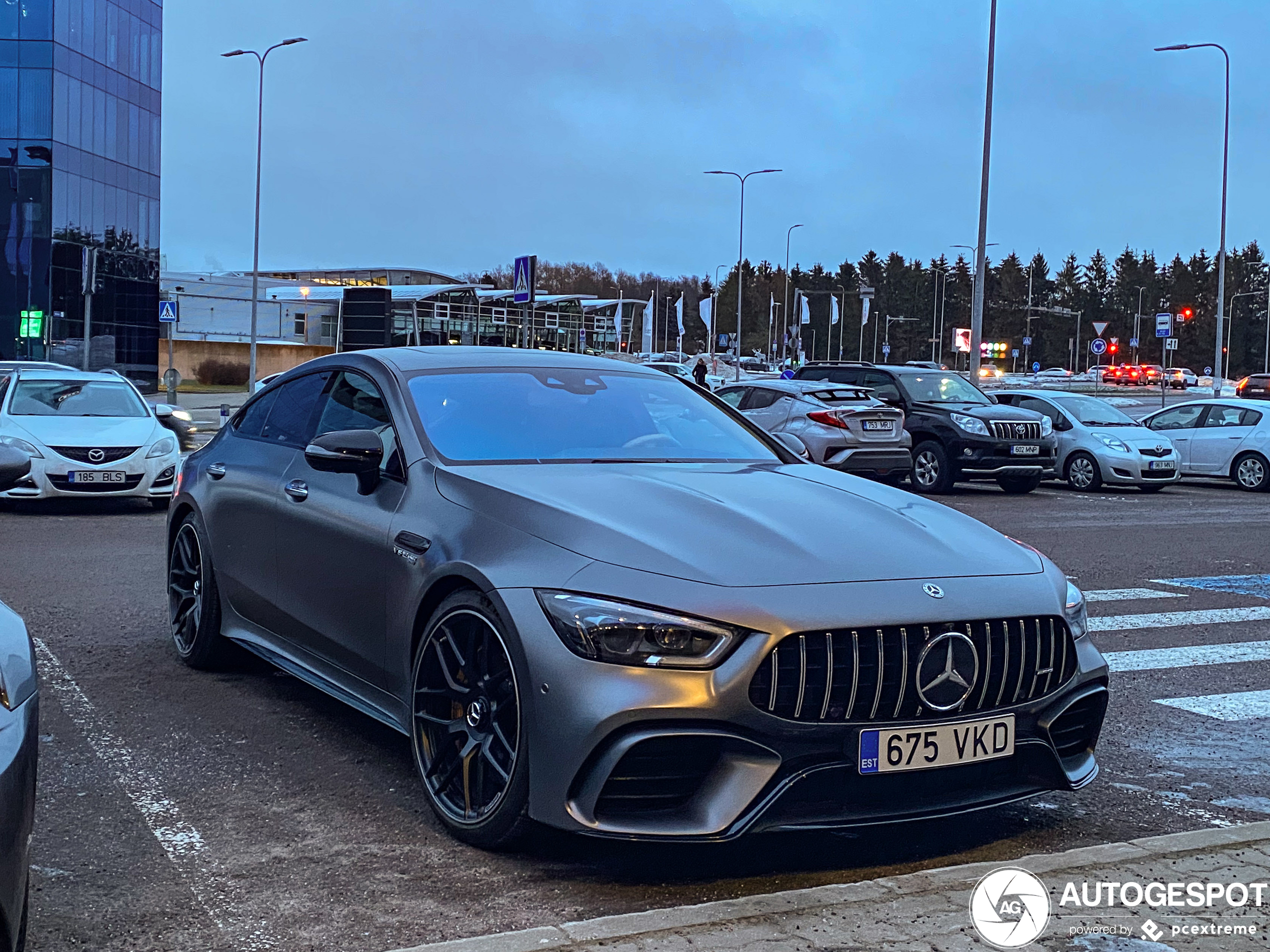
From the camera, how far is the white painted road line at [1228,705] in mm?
6211

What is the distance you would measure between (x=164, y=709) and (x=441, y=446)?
6.17 feet

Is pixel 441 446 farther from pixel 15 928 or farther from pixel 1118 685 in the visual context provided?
pixel 1118 685

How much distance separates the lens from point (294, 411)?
6051 millimetres

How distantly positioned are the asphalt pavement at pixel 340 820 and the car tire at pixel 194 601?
0.11 metres

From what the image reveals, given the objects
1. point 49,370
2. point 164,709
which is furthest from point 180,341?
point 164,709

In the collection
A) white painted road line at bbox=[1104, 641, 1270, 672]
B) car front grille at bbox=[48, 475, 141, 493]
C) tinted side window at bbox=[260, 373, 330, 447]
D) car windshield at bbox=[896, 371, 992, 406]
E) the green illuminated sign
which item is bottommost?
white painted road line at bbox=[1104, 641, 1270, 672]

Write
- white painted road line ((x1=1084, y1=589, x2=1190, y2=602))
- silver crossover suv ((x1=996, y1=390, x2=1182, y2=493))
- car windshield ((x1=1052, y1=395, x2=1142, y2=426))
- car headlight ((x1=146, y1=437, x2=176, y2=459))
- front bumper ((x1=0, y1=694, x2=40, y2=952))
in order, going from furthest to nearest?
car windshield ((x1=1052, y1=395, x2=1142, y2=426))
silver crossover suv ((x1=996, y1=390, x2=1182, y2=493))
car headlight ((x1=146, y1=437, x2=176, y2=459))
white painted road line ((x1=1084, y1=589, x2=1190, y2=602))
front bumper ((x1=0, y1=694, x2=40, y2=952))

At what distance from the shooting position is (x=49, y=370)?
16.1 meters

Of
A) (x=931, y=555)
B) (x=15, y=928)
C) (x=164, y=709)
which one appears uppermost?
(x=931, y=555)

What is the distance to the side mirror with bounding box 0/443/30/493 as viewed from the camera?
11.8ft

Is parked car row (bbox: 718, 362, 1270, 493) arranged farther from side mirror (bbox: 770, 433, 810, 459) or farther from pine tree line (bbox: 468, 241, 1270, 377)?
pine tree line (bbox: 468, 241, 1270, 377)

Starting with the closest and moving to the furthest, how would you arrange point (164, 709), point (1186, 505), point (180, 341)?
point (164, 709)
point (1186, 505)
point (180, 341)

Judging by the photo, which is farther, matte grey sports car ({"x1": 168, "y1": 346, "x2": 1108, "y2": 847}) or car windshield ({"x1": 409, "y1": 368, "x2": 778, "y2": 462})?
car windshield ({"x1": 409, "y1": 368, "x2": 778, "y2": 462})

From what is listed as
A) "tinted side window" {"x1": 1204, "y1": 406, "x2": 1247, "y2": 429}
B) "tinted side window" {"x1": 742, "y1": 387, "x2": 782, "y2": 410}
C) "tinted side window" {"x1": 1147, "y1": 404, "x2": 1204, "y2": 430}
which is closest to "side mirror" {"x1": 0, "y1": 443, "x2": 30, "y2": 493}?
"tinted side window" {"x1": 742, "y1": 387, "x2": 782, "y2": 410}
